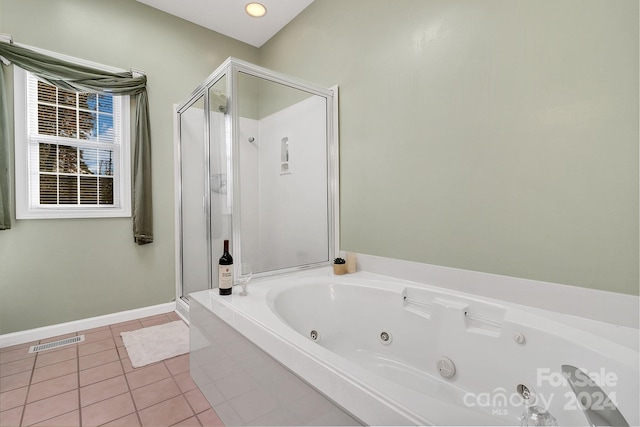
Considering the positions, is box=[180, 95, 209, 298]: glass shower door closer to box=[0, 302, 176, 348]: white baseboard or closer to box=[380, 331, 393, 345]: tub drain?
box=[0, 302, 176, 348]: white baseboard

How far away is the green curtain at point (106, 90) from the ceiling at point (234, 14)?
2.57 feet

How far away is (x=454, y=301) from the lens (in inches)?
60.3

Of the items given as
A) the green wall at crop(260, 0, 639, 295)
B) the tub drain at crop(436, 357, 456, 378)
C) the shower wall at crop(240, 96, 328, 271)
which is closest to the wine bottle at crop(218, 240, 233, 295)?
the shower wall at crop(240, 96, 328, 271)

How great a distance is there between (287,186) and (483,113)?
4.91 ft

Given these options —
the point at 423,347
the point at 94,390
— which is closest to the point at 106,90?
the point at 94,390

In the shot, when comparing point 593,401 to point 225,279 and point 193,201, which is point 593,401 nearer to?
point 225,279

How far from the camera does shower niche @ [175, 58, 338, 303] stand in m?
2.02

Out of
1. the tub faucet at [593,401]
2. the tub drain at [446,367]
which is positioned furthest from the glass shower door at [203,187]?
the tub faucet at [593,401]

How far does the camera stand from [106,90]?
2484 mm

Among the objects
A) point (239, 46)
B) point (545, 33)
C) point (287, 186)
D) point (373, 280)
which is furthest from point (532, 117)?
point (239, 46)

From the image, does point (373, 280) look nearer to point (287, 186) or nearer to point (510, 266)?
point (510, 266)

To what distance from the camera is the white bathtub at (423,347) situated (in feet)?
2.62

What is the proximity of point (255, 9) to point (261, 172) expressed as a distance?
5.44 feet

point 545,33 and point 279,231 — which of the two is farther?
point 279,231
